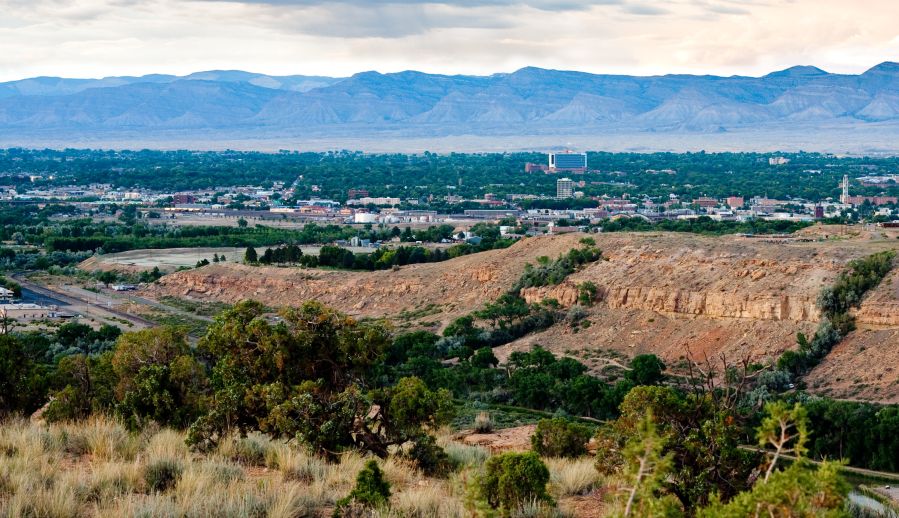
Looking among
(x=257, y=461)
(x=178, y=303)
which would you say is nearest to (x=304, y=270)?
(x=178, y=303)

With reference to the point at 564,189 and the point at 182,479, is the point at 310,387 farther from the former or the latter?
the point at 564,189

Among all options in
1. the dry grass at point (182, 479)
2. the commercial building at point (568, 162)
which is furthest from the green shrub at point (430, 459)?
the commercial building at point (568, 162)

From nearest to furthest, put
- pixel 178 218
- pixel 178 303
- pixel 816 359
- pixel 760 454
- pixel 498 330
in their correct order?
pixel 760 454
pixel 816 359
pixel 498 330
pixel 178 303
pixel 178 218

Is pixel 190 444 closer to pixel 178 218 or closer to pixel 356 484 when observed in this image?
pixel 356 484

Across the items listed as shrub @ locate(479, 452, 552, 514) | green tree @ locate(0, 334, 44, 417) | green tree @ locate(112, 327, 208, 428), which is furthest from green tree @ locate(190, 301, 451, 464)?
green tree @ locate(0, 334, 44, 417)

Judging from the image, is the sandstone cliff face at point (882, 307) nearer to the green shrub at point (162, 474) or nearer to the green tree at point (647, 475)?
the green shrub at point (162, 474)

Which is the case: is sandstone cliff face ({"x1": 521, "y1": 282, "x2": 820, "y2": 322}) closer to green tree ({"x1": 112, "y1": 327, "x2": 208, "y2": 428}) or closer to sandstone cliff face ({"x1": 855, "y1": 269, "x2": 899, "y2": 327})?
sandstone cliff face ({"x1": 855, "y1": 269, "x2": 899, "y2": 327})
